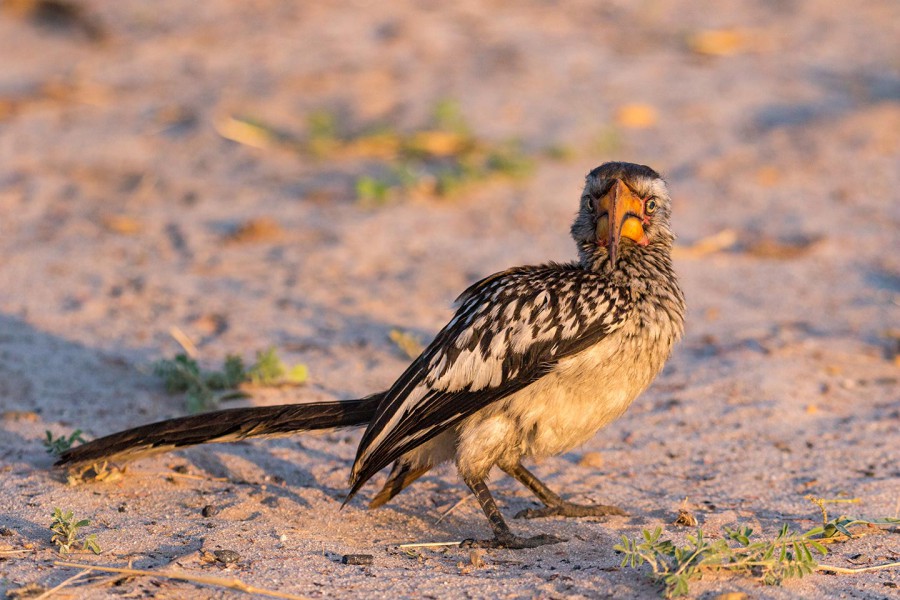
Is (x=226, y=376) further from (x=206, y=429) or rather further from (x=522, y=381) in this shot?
(x=522, y=381)

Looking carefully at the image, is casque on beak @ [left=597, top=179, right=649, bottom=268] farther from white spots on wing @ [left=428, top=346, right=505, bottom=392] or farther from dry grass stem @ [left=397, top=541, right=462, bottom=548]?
→ dry grass stem @ [left=397, top=541, right=462, bottom=548]

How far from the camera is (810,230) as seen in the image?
8414 mm

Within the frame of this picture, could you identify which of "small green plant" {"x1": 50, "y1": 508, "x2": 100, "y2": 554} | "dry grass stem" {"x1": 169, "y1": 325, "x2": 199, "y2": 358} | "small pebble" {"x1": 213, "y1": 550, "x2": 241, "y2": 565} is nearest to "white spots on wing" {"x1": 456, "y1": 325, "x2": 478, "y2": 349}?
"small pebble" {"x1": 213, "y1": 550, "x2": 241, "y2": 565}

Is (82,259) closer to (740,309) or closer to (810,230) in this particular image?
(740,309)

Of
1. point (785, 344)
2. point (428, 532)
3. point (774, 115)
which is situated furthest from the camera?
point (774, 115)

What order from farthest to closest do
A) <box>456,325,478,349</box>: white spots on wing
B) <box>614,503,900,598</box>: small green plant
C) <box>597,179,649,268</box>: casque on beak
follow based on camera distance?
<box>597,179,649,268</box>: casque on beak < <box>456,325,478,349</box>: white spots on wing < <box>614,503,900,598</box>: small green plant

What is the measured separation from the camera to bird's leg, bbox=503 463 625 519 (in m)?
4.83

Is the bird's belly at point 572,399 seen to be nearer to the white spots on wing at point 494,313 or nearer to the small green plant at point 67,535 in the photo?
the white spots on wing at point 494,313

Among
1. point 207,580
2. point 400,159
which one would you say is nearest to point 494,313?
point 207,580

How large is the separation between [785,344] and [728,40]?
20.1ft

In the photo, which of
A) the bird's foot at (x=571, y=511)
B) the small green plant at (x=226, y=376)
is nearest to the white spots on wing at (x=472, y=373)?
the bird's foot at (x=571, y=511)

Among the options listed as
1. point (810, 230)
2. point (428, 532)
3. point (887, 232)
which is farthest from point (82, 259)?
point (887, 232)

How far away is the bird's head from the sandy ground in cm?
114

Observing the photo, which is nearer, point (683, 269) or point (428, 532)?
point (428, 532)
